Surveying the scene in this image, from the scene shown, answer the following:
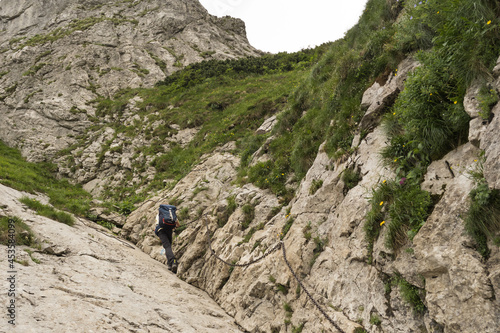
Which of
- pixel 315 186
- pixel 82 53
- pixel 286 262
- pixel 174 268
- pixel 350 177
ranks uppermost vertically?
pixel 82 53

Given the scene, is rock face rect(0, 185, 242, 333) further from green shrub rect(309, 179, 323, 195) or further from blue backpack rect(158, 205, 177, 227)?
green shrub rect(309, 179, 323, 195)

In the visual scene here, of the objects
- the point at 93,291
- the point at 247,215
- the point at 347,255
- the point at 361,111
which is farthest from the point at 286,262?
the point at 361,111

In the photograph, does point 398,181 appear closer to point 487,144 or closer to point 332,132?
point 487,144

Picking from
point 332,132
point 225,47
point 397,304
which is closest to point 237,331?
point 397,304

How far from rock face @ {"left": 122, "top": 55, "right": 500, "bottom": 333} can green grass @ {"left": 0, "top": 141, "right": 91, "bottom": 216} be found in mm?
6024

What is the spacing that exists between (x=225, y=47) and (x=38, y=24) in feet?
111

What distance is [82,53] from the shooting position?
3559 cm

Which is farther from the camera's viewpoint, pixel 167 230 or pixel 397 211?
pixel 167 230

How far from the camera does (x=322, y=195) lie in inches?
298

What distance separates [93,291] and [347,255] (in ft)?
18.3

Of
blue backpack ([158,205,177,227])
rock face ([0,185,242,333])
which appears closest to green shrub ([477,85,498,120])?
rock face ([0,185,242,333])

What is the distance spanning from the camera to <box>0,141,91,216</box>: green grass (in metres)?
14.2

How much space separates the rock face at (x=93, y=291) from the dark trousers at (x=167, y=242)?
1.34 ft

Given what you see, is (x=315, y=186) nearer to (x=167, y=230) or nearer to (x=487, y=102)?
(x=487, y=102)
